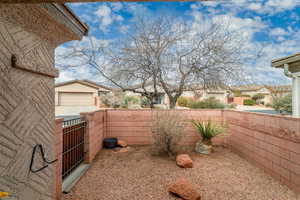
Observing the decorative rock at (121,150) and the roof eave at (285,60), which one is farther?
the decorative rock at (121,150)

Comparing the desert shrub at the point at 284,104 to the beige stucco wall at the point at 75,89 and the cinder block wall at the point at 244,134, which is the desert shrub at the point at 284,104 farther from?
the beige stucco wall at the point at 75,89

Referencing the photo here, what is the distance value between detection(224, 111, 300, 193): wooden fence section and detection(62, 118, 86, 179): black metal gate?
4214 mm

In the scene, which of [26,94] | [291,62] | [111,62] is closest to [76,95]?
[111,62]

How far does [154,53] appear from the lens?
6.23m

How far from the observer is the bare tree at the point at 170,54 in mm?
6109

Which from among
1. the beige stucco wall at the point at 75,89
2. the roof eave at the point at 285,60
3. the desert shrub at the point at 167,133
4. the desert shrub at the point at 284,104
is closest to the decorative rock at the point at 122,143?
the desert shrub at the point at 167,133

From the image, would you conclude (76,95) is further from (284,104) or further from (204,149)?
(284,104)

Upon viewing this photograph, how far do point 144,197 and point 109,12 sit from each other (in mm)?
6449

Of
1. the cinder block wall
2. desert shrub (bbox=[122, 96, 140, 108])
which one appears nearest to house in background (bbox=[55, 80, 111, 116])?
desert shrub (bbox=[122, 96, 140, 108])

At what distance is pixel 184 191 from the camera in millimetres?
2412

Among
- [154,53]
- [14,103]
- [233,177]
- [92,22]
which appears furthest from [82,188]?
[92,22]

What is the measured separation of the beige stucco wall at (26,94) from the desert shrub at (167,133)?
272cm

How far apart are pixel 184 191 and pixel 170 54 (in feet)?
17.3

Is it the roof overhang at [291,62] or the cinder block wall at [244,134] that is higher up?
the roof overhang at [291,62]
